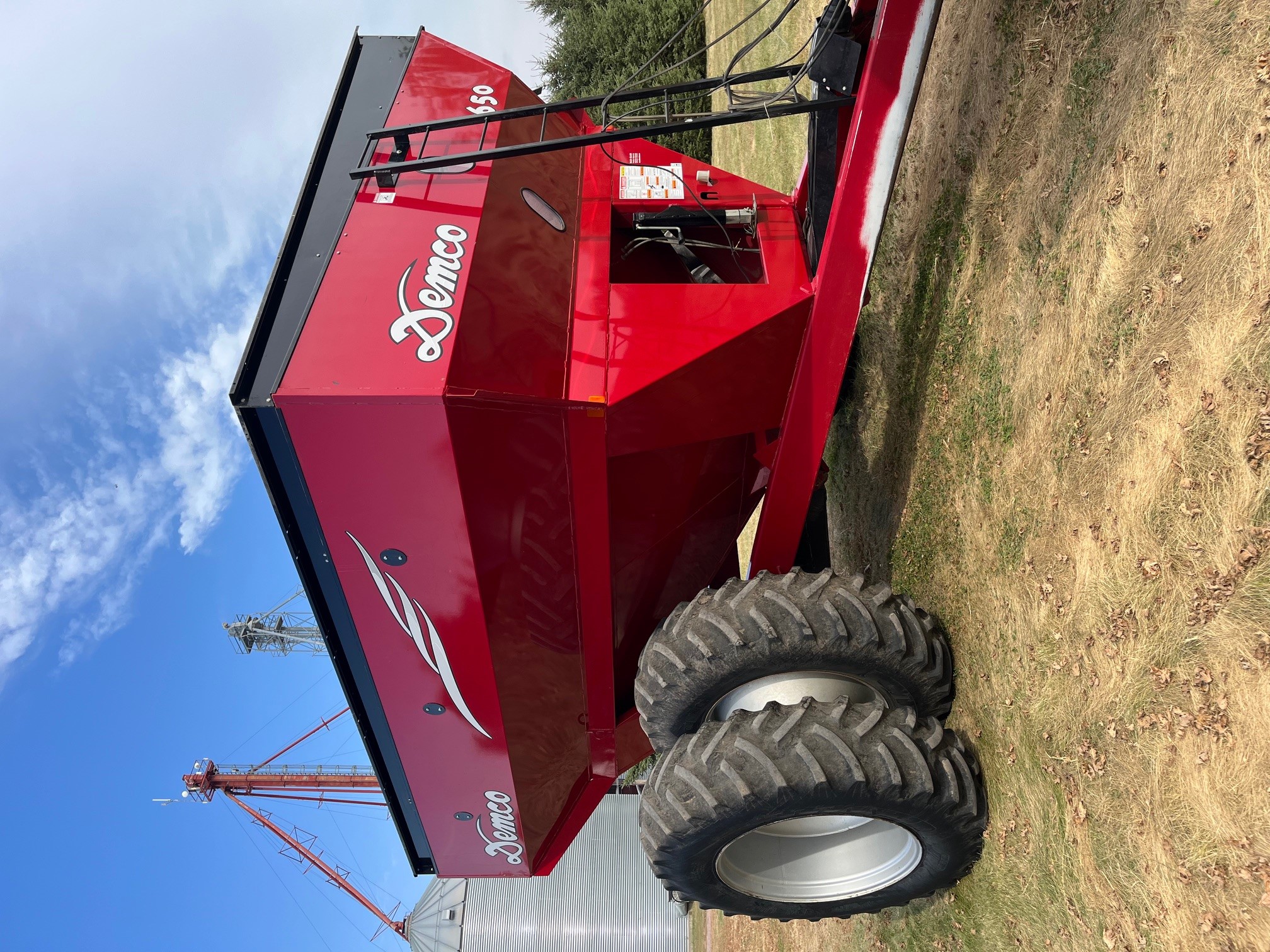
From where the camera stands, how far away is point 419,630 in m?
3.14

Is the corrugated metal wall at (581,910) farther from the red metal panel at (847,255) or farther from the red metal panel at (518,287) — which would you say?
the red metal panel at (518,287)

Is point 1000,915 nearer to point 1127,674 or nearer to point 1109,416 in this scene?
point 1127,674

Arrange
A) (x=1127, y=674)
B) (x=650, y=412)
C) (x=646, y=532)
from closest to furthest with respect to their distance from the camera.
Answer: (x=1127, y=674) < (x=650, y=412) < (x=646, y=532)

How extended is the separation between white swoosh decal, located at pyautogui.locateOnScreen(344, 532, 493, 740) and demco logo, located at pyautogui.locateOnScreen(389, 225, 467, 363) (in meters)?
0.70

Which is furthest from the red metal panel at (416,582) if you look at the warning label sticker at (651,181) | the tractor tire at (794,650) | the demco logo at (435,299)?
the warning label sticker at (651,181)

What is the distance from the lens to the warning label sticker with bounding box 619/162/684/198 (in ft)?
13.0

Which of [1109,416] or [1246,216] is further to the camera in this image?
[1109,416]

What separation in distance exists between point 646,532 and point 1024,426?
150 centimetres

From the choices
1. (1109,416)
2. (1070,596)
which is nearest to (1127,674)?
(1070,596)

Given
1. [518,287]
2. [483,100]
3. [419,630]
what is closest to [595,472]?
[518,287]

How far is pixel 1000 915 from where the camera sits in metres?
2.95

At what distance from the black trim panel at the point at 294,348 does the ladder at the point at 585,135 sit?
0.58ft

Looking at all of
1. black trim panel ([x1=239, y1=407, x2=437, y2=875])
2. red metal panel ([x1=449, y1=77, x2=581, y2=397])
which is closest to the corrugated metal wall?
black trim panel ([x1=239, y1=407, x2=437, y2=875])

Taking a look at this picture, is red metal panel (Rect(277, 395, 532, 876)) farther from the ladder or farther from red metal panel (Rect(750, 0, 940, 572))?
red metal panel (Rect(750, 0, 940, 572))
